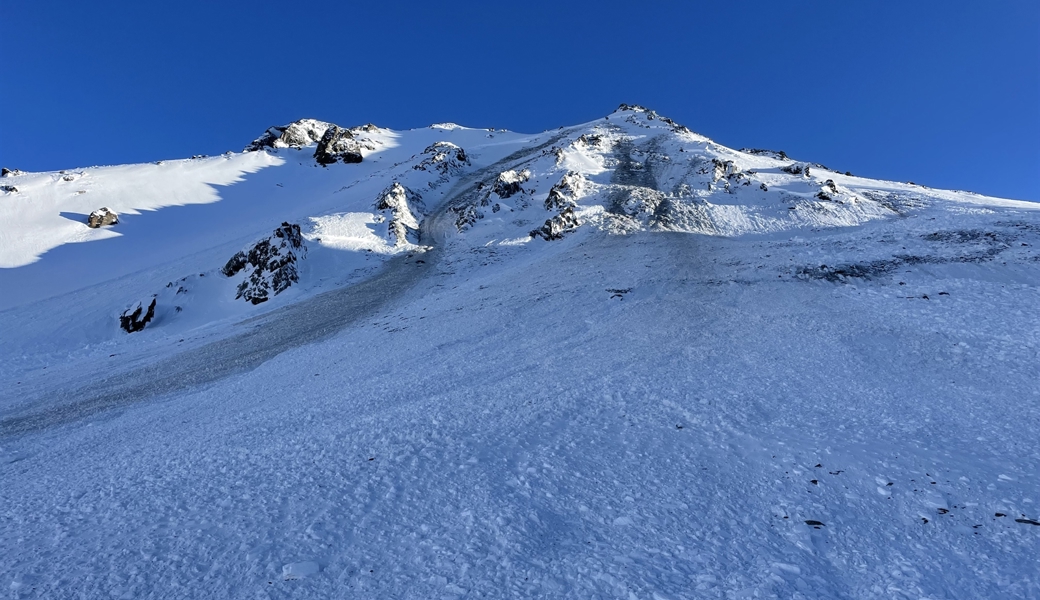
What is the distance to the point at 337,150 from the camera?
62.3 metres

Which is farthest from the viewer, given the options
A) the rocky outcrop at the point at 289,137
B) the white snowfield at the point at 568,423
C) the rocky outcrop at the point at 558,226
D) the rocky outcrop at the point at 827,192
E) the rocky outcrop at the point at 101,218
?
the rocky outcrop at the point at 289,137

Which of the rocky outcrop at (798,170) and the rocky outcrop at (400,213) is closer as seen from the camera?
the rocky outcrop at (400,213)

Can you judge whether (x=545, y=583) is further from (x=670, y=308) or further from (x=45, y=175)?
(x=45, y=175)

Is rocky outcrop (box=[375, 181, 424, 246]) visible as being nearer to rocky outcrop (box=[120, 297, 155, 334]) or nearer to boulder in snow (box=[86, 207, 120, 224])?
rocky outcrop (box=[120, 297, 155, 334])

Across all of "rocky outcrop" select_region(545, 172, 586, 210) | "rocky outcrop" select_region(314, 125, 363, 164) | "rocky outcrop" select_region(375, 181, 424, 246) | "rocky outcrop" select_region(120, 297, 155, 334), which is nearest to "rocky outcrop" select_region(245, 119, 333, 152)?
"rocky outcrop" select_region(314, 125, 363, 164)

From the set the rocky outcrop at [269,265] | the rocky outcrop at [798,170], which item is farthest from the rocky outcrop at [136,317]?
the rocky outcrop at [798,170]

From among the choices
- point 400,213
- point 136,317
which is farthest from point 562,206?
point 136,317

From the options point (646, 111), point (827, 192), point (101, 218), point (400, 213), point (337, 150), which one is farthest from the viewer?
point (646, 111)

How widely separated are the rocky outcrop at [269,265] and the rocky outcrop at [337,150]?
37.2 m

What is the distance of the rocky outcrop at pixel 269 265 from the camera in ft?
80.1

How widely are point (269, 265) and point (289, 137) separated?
50874 mm

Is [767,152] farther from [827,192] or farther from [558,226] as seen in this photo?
[558,226]

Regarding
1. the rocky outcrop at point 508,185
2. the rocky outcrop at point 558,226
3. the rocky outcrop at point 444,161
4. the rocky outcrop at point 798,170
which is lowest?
the rocky outcrop at point 558,226

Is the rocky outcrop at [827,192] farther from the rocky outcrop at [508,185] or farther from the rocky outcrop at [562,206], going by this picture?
the rocky outcrop at [508,185]
